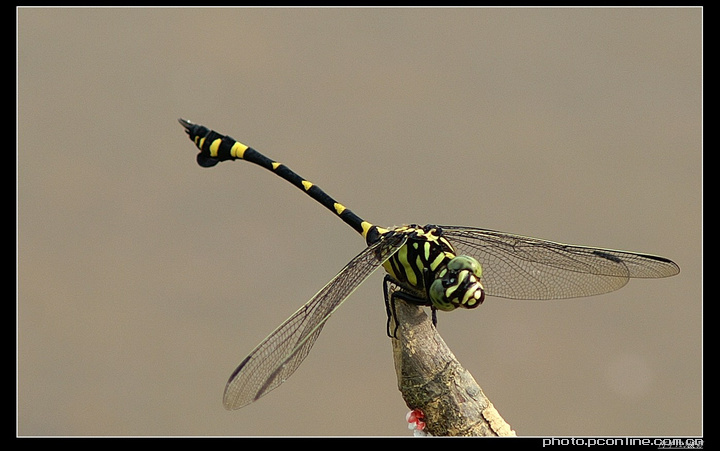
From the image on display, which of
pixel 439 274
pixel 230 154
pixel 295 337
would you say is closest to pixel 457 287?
pixel 439 274

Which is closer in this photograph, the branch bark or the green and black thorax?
the branch bark

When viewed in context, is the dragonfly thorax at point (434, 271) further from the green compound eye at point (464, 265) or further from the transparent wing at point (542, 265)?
the transparent wing at point (542, 265)

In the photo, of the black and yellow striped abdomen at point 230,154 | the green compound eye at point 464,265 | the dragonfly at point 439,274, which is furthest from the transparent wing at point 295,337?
the black and yellow striped abdomen at point 230,154

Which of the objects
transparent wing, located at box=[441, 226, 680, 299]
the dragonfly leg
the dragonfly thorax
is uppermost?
transparent wing, located at box=[441, 226, 680, 299]

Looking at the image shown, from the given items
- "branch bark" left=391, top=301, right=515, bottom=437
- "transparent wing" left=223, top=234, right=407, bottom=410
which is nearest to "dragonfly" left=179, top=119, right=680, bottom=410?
"transparent wing" left=223, top=234, right=407, bottom=410

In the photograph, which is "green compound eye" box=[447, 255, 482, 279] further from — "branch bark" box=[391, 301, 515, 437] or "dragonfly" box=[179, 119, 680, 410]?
"branch bark" box=[391, 301, 515, 437]

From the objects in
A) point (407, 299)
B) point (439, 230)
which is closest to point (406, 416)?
point (407, 299)

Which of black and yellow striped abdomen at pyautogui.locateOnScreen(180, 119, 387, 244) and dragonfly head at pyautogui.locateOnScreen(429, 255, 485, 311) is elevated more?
black and yellow striped abdomen at pyautogui.locateOnScreen(180, 119, 387, 244)

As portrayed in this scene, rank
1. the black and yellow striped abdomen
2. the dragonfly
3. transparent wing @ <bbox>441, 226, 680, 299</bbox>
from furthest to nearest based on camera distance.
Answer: the black and yellow striped abdomen
transparent wing @ <bbox>441, 226, 680, 299</bbox>
the dragonfly
